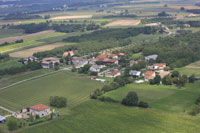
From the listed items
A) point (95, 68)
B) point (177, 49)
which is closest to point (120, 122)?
point (95, 68)

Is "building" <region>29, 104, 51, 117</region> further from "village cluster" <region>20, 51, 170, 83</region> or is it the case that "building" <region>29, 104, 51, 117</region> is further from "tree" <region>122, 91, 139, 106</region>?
"village cluster" <region>20, 51, 170, 83</region>

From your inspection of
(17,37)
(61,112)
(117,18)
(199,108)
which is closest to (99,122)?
(61,112)

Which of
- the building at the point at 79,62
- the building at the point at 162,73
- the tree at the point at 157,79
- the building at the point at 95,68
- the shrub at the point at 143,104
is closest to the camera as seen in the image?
the shrub at the point at 143,104

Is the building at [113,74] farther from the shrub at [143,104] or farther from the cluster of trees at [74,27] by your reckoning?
the cluster of trees at [74,27]

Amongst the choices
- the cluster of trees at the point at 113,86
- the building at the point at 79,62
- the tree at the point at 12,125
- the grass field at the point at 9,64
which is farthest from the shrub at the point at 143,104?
the grass field at the point at 9,64

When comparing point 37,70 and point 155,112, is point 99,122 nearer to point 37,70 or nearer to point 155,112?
point 155,112

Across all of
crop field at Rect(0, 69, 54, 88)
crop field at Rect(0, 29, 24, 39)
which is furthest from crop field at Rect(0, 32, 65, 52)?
crop field at Rect(0, 69, 54, 88)

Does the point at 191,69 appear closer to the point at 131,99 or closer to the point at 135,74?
the point at 135,74
